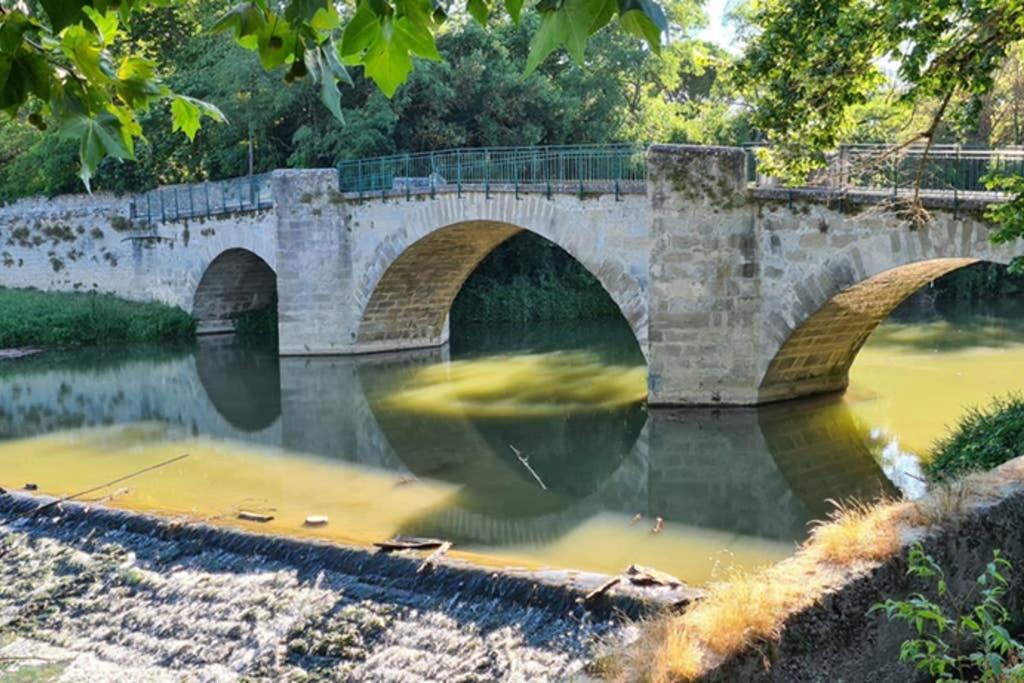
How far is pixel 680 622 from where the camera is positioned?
445 centimetres

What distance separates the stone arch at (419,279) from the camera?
18.7 meters

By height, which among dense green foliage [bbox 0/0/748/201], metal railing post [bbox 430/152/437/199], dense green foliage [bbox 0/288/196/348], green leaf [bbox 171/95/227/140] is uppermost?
dense green foliage [bbox 0/0/748/201]

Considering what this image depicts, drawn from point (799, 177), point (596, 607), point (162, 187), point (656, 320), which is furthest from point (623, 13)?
point (162, 187)

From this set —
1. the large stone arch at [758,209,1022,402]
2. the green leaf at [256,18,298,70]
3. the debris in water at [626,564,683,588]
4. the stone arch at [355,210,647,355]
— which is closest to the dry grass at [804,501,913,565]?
the debris in water at [626,564,683,588]

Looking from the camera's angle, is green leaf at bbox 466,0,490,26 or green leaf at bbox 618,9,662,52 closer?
green leaf at bbox 618,9,662,52

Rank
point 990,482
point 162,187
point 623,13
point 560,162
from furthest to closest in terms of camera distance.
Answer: point 162,187 < point 560,162 < point 990,482 < point 623,13

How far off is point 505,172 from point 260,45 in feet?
51.7

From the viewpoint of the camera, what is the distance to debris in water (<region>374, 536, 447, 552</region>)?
27.3ft

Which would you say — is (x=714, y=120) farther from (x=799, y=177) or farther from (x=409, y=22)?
(x=409, y=22)

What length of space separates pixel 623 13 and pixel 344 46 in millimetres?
514

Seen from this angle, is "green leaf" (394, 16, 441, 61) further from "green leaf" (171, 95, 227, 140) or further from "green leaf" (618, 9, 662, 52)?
"green leaf" (171, 95, 227, 140)

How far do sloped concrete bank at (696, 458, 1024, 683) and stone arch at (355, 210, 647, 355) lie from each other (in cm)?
1154

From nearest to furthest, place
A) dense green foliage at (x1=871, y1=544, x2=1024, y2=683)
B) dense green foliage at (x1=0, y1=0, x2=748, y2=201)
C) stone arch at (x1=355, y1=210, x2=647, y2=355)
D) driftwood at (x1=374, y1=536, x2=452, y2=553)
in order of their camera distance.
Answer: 1. dense green foliage at (x1=871, y1=544, x2=1024, y2=683)
2. driftwood at (x1=374, y1=536, x2=452, y2=553)
3. stone arch at (x1=355, y1=210, x2=647, y2=355)
4. dense green foliage at (x1=0, y1=0, x2=748, y2=201)

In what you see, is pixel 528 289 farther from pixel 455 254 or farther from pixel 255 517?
pixel 255 517
